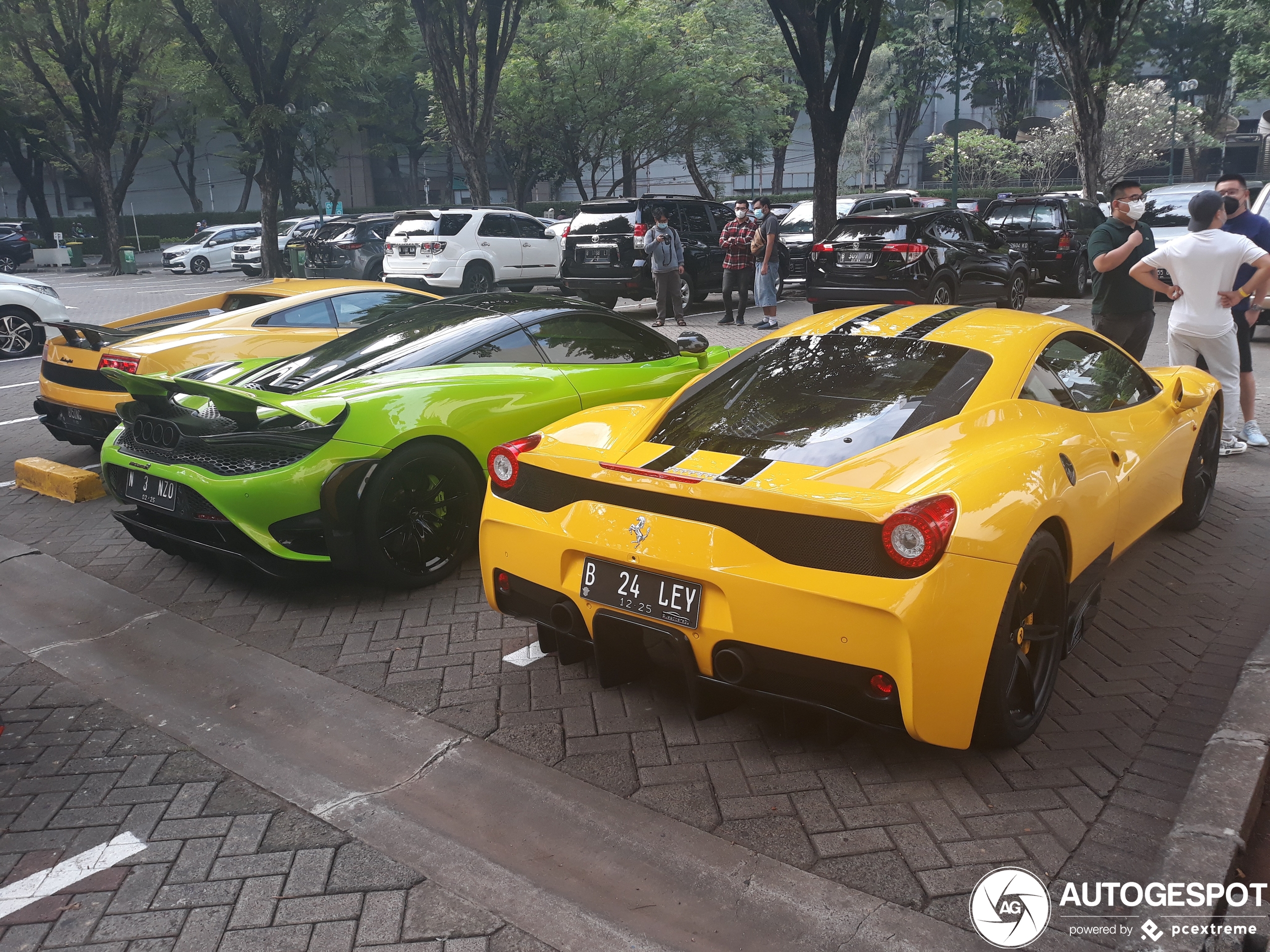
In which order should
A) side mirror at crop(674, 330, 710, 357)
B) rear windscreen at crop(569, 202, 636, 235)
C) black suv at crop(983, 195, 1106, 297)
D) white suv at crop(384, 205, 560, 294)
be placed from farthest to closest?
white suv at crop(384, 205, 560, 294) < black suv at crop(983, 195, 1106, 297) < rear windscreen at crop(569, 202, 636, 235) < side mirror at crop(674, 330, 710, 357)

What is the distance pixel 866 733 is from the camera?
3.59 meters

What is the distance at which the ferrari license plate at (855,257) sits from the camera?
13.8 m

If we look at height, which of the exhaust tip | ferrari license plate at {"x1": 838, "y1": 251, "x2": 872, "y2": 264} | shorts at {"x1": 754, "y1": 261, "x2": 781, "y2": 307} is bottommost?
the exhaust tip

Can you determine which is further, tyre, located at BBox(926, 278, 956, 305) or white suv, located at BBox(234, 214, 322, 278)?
white suv, located at BBox(234, 214, 322, 278)

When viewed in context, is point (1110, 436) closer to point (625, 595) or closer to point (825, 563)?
point (825, 563)

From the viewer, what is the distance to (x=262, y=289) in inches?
331

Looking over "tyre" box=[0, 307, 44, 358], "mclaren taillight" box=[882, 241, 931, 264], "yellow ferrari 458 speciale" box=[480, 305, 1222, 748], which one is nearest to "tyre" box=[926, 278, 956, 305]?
"mclaren taillight" box=[882, 241, 931, 264]

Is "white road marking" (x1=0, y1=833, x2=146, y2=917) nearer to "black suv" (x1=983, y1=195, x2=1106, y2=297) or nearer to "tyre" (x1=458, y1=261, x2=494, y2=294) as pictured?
"tyre" (x1=458, y1=261, x2=494, y2=294)

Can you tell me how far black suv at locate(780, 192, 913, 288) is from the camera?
19.2 m

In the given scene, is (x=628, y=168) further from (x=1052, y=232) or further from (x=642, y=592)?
(x=642, y=592)

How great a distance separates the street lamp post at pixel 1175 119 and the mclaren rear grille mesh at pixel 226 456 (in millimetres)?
39721

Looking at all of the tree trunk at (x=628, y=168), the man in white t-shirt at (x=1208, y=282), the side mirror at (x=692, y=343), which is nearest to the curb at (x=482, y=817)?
the side mirror at (x=692, y=343)

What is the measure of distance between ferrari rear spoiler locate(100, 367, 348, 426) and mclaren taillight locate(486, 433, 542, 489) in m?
1.13

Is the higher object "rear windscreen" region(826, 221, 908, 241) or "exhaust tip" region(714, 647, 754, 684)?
"rear windscreen" region(826, 221, 908, 241)
